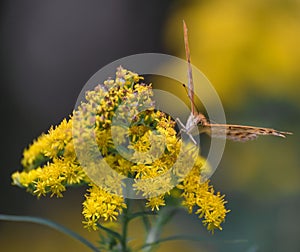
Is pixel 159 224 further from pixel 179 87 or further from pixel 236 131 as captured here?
pixel 179 87

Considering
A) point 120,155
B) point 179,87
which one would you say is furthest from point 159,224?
point 179,87

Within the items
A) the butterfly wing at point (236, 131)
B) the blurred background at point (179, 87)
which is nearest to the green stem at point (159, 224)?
the blurred background at point (179, 87)

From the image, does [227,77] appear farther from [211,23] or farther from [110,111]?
[110,111]

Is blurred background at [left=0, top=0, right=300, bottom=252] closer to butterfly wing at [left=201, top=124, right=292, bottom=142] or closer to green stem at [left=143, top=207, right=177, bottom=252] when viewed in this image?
green stem at [left=143, top=207, right=177, bottom=252]

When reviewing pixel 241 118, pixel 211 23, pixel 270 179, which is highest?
pixel 211 23

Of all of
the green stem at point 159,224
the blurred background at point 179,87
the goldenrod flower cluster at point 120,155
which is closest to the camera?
the goldenrod flower cluster at point 120,155

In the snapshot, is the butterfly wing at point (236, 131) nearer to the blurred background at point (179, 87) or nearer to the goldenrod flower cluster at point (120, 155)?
the goldenrod flower cluster at point (120, 155)

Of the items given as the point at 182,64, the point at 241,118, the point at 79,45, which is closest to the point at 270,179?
the point at 241,118
